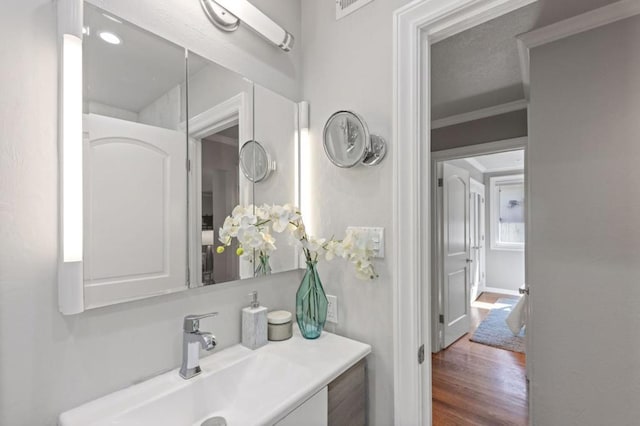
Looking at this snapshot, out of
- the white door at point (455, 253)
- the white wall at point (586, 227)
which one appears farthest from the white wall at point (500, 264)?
the white wall at point (586, 227)

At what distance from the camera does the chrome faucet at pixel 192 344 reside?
865 mm

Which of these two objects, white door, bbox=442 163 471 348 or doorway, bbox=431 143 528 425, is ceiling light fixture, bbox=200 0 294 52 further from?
white door, bbox=442 163 471 348

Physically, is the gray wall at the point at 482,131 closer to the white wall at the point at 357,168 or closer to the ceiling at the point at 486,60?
the ceiling at the point at 486,60

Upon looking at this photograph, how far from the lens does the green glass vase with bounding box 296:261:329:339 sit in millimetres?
1171

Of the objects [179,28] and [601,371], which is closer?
[179,28]

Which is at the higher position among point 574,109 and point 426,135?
point 574,109

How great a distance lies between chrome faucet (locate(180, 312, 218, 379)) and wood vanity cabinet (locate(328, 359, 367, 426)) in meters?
0.41

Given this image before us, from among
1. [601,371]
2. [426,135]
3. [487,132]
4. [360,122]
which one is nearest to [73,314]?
[360,122]

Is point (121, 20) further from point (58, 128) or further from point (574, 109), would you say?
point (574, 109)

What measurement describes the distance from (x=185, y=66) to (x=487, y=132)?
2.77 metres

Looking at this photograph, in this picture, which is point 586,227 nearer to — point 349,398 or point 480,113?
point 349,398

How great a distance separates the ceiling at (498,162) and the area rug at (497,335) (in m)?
2.34

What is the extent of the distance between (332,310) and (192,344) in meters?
0.58

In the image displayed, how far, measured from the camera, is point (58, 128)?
707 mm
